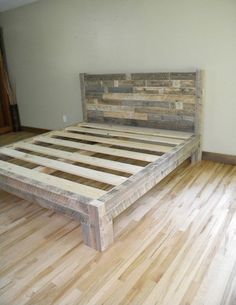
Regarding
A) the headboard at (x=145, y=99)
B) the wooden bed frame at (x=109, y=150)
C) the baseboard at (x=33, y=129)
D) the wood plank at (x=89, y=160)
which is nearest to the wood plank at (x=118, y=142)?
the wooden bed frame at (x=109, y=150)

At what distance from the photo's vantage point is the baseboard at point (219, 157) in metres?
2.72

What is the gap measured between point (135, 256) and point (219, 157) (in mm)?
1646

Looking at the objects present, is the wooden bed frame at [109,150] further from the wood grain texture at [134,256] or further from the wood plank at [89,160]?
the wood grain texture at [134,256]

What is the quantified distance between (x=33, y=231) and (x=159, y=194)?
101 cm

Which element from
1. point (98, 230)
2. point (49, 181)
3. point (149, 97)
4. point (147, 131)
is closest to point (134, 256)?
point (98, 230)

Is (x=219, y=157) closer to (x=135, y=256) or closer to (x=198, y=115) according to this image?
(x=198, y=115)

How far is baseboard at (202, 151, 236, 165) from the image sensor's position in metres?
2.72

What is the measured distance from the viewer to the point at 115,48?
10.4ft

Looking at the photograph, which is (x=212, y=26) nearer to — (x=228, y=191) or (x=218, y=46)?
(x=218, y=46)

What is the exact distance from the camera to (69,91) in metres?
3.80

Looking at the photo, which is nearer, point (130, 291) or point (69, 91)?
point (130, 291)

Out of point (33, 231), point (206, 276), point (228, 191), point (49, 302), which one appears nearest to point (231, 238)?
point (206, 276)

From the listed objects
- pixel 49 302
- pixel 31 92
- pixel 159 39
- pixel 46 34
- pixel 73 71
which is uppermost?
pixel 46 34

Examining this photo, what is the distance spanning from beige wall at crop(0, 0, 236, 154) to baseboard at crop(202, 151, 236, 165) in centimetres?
5
